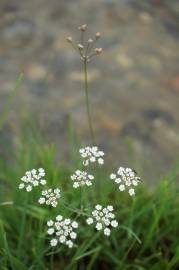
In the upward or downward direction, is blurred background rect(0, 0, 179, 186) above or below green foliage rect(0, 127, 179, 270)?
above

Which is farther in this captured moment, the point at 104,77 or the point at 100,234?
the point at 104,77

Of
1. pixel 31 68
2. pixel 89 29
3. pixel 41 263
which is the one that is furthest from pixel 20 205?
pixel 89 29

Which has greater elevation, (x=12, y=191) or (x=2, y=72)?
(x=2, y=72)

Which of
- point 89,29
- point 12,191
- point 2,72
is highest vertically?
point 89,29

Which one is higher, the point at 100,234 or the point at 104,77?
the point at 104,77

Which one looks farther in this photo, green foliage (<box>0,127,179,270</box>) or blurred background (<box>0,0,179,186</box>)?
blurred background (<box>0,0,179,186</box>)

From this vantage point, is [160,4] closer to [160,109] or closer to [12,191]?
[160,109]
